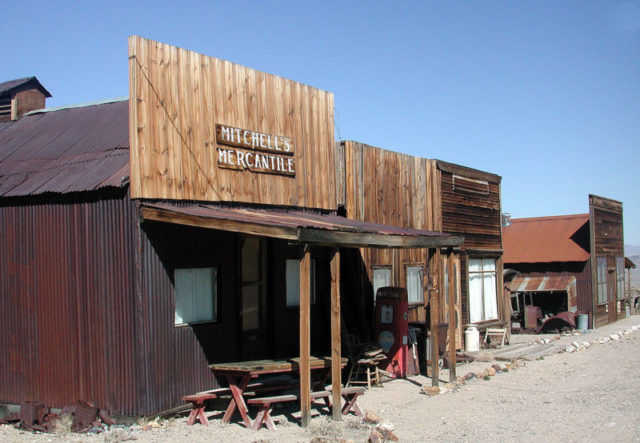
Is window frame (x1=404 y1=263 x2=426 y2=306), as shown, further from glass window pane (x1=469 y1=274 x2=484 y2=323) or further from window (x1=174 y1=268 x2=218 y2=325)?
window (x1=174 y1=268 x2=218 y2=325)

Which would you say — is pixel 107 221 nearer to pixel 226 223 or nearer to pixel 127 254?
pixel 127 254

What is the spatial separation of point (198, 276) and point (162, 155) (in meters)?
1.95

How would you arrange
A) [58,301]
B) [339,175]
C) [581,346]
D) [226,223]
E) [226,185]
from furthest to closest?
[581,346] → [339,175] → [226,185] → [58,301] → [226,223]

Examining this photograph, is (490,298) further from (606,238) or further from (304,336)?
(304,336)

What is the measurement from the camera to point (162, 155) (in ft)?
35.1

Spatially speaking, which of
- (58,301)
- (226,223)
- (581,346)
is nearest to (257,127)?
(226,223)

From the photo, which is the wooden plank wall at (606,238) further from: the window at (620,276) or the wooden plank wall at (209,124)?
the wooden plank wall at (209,124)

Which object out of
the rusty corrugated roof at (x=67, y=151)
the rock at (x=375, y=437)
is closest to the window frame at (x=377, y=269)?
the rusty corrugated roof at (x=67, y=151)

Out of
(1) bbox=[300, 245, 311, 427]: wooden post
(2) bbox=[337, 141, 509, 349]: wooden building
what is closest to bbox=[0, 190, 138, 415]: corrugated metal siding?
(1) bbox=[300, 245, 311, 427]: wooden post

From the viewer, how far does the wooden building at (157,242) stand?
33.0 ft

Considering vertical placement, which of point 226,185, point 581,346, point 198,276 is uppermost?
point 226,185

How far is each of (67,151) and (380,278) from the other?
7.14m

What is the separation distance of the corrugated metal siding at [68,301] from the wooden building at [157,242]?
0.08ft

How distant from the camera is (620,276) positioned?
32.8 meters
